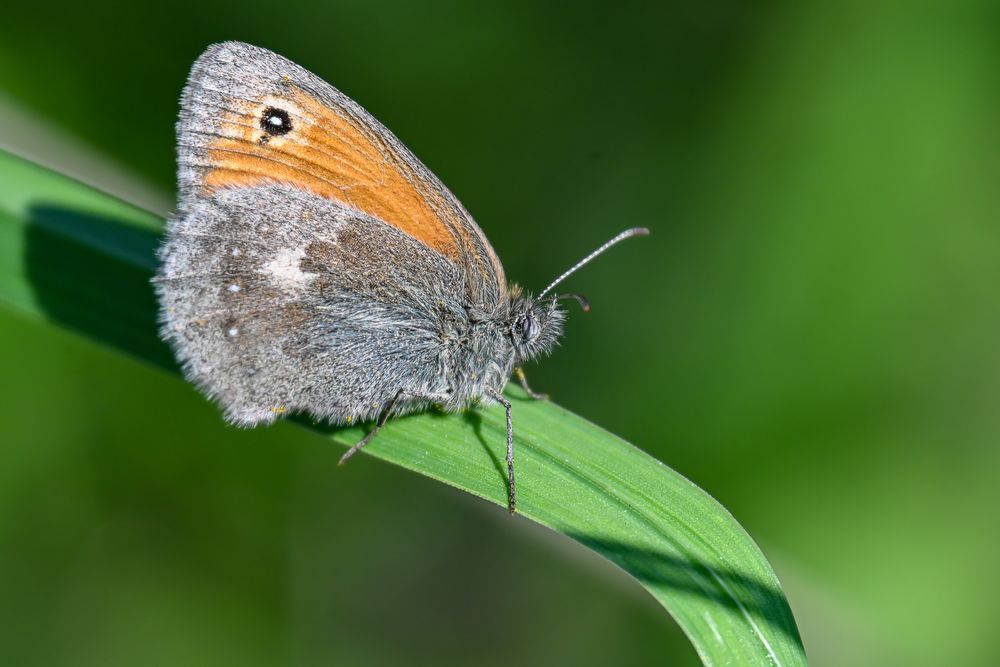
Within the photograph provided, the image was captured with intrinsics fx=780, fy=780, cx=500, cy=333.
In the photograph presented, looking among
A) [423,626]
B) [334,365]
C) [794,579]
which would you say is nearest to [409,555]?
[423,626]

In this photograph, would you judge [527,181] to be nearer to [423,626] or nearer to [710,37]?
[710,37]

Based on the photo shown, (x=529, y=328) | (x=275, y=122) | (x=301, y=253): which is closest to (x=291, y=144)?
(x=275, y=122)

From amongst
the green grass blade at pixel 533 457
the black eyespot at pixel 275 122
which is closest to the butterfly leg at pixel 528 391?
the green grass blade at pixel 533 457

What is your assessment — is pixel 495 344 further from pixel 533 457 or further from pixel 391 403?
pixel 533 457

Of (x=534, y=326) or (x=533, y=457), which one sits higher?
(x=534, y=326)

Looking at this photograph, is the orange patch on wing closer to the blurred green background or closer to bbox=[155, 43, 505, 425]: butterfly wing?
bbox=[155, 43, 505, 425]: butterfly wing

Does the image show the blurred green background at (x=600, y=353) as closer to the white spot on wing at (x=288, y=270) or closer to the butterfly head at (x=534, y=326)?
the butterfly head at (x=534, y=326)

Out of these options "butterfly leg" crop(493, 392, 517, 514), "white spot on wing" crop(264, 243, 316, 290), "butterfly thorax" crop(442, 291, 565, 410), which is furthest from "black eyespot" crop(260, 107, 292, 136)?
"butterfly leg" crop(493, 392, 517, 514)
